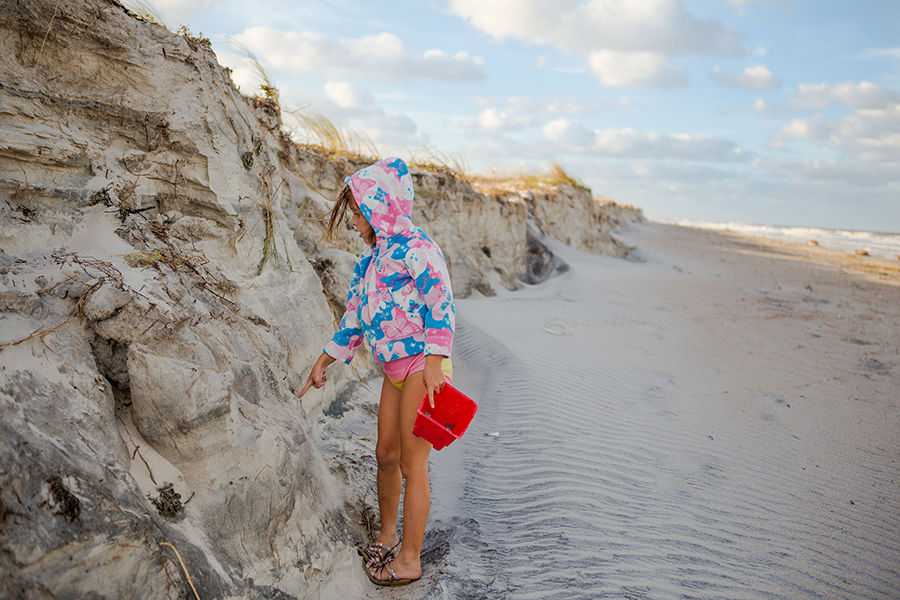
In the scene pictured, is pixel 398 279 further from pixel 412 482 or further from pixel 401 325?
pixel 412 482

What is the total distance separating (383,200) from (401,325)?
23.9 inches

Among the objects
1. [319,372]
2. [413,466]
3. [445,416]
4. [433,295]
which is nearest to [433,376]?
[445,416]

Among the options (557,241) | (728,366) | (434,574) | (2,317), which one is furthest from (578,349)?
(557,241)

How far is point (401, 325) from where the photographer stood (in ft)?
7.48

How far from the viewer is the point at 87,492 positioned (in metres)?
1.60

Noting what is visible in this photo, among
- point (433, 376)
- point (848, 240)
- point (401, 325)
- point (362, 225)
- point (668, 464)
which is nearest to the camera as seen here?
point (433, 376)

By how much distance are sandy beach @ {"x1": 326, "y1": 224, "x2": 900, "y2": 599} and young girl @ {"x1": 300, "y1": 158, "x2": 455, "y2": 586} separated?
41 cm

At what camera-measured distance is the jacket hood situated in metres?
2.34

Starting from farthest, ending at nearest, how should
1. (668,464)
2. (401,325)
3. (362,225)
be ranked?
(668,464)
(362,225)
(401,325)

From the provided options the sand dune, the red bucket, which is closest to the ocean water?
the sand dune

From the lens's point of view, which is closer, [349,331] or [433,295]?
[433,295]

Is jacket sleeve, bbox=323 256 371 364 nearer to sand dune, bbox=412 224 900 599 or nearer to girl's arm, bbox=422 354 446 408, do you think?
girl's arm, bbox=422 354 446 408

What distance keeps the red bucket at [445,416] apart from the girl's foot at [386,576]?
71 cm

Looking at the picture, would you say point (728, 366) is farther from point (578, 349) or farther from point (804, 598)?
point (804, 598)
